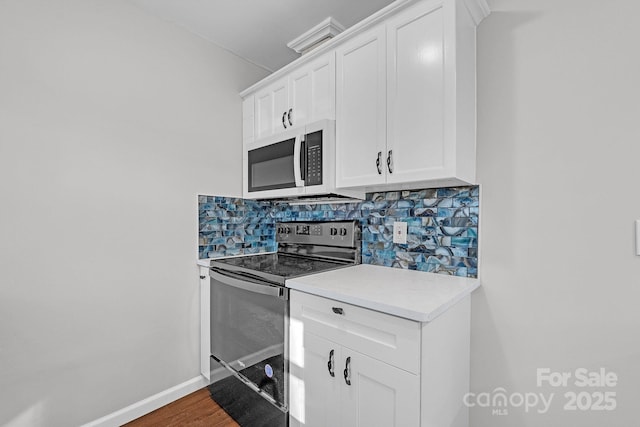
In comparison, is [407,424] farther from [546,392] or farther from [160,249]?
[160,249]

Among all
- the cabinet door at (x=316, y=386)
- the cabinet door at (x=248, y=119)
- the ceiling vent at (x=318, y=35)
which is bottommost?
the cabinet door at (x=316, y=386)

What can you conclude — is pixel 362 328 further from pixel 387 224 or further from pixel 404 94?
pixel 404 94

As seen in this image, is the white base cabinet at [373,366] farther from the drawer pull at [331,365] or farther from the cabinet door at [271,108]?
the cabinet door at [271,108]

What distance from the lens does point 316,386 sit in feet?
4.27

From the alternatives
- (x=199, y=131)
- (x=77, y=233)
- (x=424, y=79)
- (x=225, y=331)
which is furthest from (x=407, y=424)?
(x=199, y=131)

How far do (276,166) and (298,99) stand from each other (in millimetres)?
451

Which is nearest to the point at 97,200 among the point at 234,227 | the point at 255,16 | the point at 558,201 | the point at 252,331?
the point at 234,227

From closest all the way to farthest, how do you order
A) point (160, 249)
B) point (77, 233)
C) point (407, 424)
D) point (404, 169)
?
1. point (407, 424)
2. point (404, 169)
3. point (77, 233)
4. point (160, 249)

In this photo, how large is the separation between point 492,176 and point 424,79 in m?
0.55

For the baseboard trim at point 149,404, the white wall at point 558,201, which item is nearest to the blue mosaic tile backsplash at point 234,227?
the baseboard trim at point 149,404

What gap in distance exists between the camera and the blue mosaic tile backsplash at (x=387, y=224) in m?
1.48

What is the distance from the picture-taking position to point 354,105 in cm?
156

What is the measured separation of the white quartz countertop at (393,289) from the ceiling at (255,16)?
60.3 inches

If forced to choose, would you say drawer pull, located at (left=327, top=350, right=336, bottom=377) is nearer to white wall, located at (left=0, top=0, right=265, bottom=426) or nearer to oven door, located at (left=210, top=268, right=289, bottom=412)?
oven door, located at (left=210, top=268, right=289, bottom=412)
